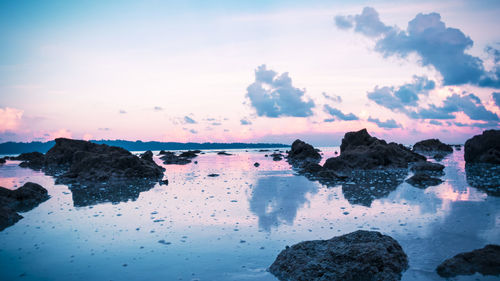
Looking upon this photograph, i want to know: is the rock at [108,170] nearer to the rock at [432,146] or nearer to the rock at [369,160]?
the rock at [369,160]

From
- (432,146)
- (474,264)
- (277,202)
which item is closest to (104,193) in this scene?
(277,202)

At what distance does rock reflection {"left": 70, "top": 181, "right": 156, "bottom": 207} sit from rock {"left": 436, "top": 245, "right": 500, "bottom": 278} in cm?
1142

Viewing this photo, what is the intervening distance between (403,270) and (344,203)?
6034 mm

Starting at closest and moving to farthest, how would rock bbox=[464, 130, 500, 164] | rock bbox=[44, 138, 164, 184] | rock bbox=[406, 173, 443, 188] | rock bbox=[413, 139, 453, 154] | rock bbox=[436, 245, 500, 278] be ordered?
rock bbox=[436, 245, 500, 278] → rock bbox=[406, 173, 443, 188] → rock bbox=[44, 138, 164, 184] → rock bbox=[464, 130, 500, 164] → rock bbox=[413, 139, 453, 154]

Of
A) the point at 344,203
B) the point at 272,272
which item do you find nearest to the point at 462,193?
the point at 344,203

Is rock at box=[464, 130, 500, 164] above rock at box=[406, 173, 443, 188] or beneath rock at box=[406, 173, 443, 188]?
above

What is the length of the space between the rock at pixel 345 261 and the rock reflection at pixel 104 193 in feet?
30.3

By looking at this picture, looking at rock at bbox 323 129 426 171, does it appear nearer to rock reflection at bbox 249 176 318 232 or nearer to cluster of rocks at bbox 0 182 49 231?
rock reflection at bbox 249 176 318 232

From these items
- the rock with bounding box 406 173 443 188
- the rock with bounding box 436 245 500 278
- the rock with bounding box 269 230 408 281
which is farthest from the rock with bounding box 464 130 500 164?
the rock with bounding box 269 230 408 281

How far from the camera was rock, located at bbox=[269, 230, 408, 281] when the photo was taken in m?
5.08

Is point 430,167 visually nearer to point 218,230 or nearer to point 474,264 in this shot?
point 474,264

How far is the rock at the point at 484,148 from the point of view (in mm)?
28062

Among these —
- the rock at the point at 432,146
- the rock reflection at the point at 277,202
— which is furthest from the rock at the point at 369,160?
the rock at the point at 432,146

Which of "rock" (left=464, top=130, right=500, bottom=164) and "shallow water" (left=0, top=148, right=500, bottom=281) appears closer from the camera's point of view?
"shallow water" (left=0, top=148, right=500, bottom=281)
